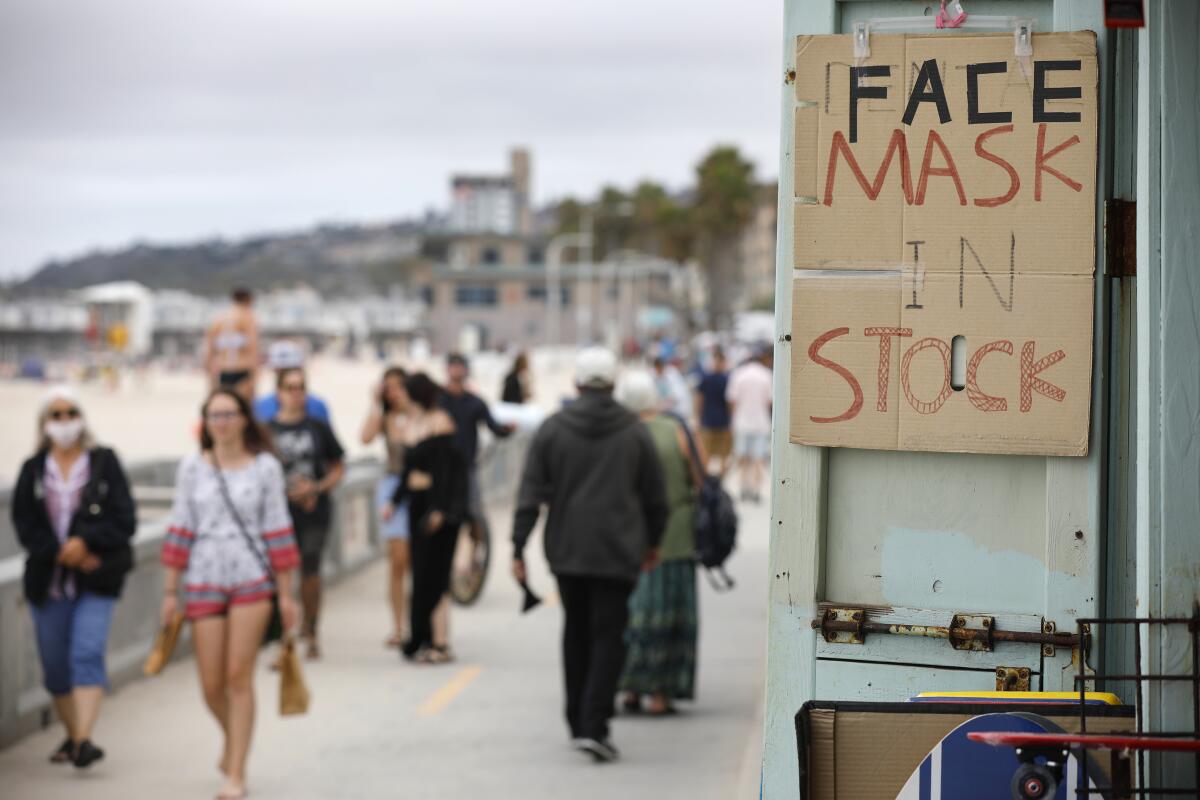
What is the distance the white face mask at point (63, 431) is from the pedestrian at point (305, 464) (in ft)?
8.41

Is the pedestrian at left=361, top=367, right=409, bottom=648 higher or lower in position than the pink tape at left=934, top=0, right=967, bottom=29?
lower

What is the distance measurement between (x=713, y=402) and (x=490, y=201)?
522ft

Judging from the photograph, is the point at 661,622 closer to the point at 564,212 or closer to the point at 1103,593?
the point at 1103,593

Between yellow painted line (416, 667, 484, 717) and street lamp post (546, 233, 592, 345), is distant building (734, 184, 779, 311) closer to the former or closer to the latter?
street lamp post (546, 233, 592, 345)

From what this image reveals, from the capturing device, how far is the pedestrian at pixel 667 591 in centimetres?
900

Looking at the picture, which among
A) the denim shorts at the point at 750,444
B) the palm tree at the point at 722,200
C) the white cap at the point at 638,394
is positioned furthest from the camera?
the palm tree at the point at 722,200

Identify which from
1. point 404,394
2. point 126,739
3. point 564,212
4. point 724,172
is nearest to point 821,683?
point 126,739

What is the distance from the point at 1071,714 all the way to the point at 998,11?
65.6 inches

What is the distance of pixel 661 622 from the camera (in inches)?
355

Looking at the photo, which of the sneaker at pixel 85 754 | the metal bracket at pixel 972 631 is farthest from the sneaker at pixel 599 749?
the metal bracket at pixel 972 631

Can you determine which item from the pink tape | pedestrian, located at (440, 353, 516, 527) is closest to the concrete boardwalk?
pedestrian, located at (440, 353, 516, 527)

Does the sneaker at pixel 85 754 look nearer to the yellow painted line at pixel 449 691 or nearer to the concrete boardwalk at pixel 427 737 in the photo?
the concrete boardwalk at pixel 427 737

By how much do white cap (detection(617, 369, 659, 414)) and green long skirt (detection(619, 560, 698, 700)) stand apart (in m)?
0.90

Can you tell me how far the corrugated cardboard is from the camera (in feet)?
11.2
